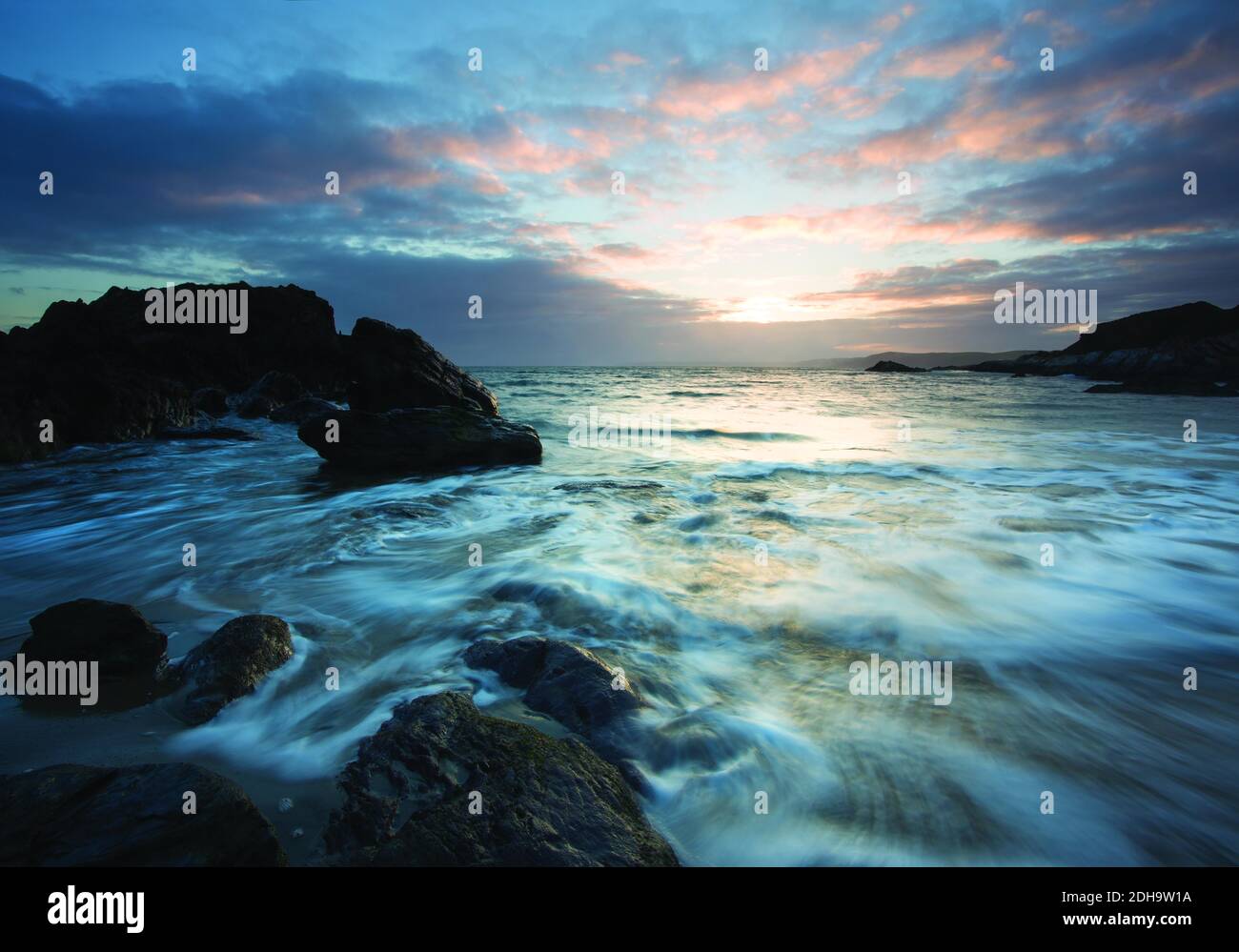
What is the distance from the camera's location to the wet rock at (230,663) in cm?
358

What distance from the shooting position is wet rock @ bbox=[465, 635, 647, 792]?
133 inches

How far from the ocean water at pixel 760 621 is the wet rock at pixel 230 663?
13 centimetres

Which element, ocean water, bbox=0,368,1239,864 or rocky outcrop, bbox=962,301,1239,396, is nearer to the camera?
ocean water, bbox=0,368,1239,864

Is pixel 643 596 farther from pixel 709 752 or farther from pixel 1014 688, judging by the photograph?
pixel 1014 688

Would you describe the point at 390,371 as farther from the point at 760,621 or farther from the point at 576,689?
the point at 576,689

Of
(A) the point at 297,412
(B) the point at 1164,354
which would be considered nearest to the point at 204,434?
(A) the point at 297,412

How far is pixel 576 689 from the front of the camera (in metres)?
3.66

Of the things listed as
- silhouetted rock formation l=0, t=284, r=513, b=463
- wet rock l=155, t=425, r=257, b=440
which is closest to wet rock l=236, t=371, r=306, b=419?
silhouetted rock formation l=0, t=284, r=513, b=463

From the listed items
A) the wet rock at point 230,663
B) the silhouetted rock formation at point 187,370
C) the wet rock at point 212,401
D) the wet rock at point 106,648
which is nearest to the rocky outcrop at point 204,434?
the silhouetted rock formation at point 187,370

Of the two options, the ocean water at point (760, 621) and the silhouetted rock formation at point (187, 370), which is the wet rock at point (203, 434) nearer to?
the silhouetted rock formation at point (187, 370)

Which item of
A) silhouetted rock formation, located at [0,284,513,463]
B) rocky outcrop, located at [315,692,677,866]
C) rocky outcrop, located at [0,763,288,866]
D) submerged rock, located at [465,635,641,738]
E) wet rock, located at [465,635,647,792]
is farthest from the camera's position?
silhouetted rock formation, located at [0,284,513,463]

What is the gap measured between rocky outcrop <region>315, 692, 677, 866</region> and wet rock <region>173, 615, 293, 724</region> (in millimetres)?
1305

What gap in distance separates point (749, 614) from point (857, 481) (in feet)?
24.3

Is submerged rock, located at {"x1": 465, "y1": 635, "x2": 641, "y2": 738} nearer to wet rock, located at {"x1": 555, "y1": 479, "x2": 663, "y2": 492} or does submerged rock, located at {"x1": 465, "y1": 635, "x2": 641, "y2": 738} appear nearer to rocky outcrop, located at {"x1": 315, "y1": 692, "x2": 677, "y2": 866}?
rocky outcrop, located at {"x1": 315, "y1": 692, "x2": 677, "y2": 866}
